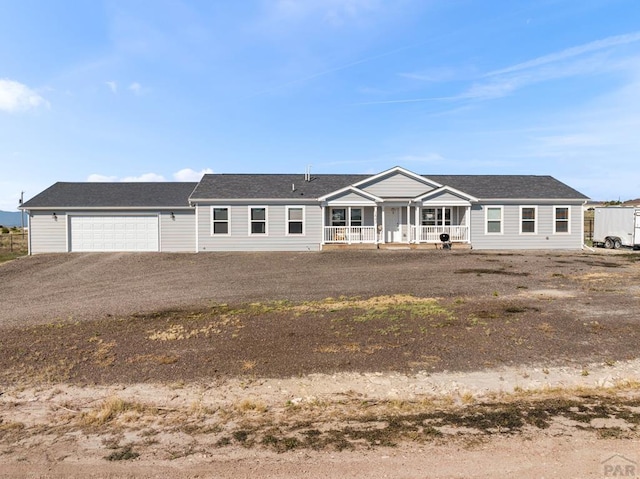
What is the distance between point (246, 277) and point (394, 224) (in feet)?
40.1

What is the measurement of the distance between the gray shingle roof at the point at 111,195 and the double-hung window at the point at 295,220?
6084mm

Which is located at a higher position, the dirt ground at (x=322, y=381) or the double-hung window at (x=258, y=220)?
the double-hung window at (x=258, y=220)

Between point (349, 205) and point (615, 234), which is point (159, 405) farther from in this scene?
point (615, 234)

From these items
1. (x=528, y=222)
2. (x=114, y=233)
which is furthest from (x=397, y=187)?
(x=114, y=233)

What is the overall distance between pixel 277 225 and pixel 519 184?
1546 centimetres

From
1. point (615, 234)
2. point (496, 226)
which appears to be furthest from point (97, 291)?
point (615, 234)

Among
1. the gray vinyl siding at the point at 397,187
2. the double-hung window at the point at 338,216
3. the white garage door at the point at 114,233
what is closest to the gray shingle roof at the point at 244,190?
the white garage door at the point at 114,233

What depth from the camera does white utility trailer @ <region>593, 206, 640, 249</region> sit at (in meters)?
23.7

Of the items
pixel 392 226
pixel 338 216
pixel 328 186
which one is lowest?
pixel 392 226

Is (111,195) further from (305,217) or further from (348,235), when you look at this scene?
(348,235)

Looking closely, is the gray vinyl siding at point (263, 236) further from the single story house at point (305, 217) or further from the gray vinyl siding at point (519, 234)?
the gray vinyl siding at point (519, 234)

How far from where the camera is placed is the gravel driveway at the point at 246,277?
10.6 m

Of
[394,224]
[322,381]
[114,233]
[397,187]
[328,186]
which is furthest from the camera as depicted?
[328,186]

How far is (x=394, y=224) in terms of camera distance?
80.0ft
